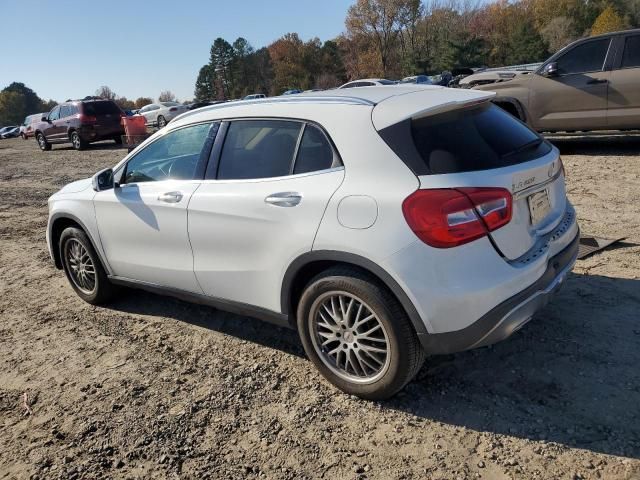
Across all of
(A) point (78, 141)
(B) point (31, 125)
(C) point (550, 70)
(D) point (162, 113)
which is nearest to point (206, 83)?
(D) point (162, 113)

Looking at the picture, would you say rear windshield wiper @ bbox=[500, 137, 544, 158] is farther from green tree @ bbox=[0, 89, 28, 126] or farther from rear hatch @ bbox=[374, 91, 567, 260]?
green tree @ bbox=[0, 89, 28, 126]

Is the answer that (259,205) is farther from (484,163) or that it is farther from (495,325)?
(495,325)

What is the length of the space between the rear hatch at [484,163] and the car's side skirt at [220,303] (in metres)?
1.26

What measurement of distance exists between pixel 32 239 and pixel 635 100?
30.0ft

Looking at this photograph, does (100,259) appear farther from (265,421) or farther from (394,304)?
A: (394,304)

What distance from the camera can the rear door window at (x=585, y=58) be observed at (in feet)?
27.6

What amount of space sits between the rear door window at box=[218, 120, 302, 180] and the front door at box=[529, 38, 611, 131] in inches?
281

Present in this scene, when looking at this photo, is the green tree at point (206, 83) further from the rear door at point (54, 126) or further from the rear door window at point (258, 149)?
the rear door window at point (258, 149)

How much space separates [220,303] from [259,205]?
836 mm

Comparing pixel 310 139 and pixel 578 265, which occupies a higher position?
pixel 310 139

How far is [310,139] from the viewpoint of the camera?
310 centimetres

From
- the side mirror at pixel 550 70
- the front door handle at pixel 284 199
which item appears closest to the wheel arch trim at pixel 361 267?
the front door handle at pixel 284 199

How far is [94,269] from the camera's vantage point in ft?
14.9

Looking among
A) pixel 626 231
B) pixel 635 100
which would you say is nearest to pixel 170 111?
pixel 635 100
